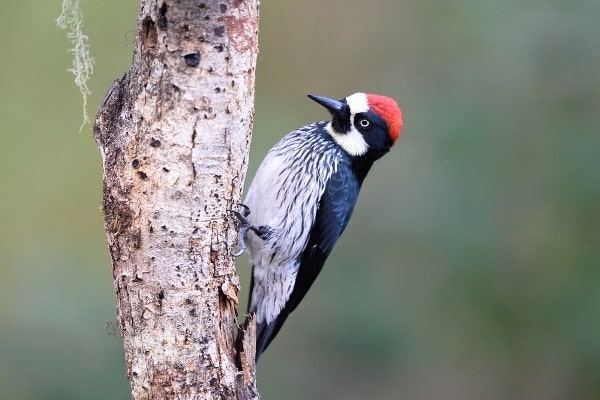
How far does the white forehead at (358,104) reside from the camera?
3568mm

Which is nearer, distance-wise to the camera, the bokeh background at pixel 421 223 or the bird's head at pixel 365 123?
the bird's head at pixel 365 123

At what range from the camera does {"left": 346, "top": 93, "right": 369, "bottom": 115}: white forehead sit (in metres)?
3.57

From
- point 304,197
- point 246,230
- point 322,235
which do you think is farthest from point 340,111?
point 246,230

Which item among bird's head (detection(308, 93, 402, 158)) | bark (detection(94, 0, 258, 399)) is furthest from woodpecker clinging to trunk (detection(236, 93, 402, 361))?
bark (detection(94, 0, 258, 399))

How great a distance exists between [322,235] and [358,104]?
23.7 inches

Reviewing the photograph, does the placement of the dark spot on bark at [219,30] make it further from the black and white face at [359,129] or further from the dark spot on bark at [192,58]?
the black and white face at [359,129]

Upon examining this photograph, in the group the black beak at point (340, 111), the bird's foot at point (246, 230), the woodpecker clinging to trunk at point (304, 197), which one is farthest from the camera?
the black beak at point (340, 111)

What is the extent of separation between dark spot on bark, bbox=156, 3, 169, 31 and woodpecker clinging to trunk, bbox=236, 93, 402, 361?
1.22m

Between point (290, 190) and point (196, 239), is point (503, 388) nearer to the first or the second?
point (290, 190)

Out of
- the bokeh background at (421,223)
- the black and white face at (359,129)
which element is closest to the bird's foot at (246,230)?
the black and white face at (359,129)

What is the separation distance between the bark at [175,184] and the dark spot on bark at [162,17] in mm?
15

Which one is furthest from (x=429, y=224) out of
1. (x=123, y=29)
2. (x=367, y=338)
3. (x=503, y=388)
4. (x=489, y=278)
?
(x=123, y=29)

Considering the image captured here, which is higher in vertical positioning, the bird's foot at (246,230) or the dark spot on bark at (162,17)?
the dark spot on bark at (162,17)

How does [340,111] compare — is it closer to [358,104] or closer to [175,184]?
[358,104]
